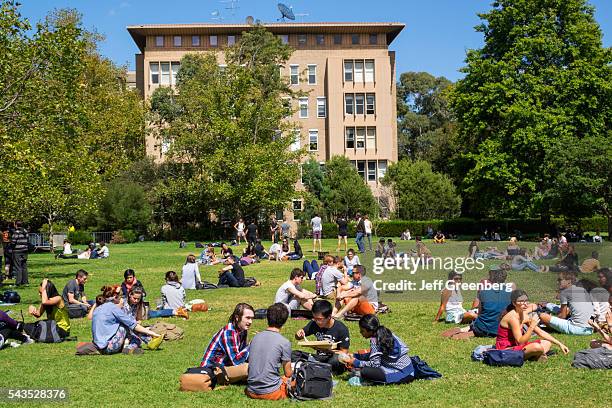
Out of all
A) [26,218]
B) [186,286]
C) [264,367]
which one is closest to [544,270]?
[186,286]

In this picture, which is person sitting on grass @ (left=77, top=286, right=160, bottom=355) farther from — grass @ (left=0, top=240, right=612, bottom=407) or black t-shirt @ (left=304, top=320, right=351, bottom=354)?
black t-shirt @ (left=304, top=320, right=351, bottom=354)

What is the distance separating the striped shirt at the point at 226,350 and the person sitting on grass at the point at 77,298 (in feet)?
24.1

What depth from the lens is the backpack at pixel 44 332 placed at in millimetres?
13359

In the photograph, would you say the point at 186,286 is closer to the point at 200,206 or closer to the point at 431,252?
the point at 431,252

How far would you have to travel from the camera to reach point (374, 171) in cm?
7006

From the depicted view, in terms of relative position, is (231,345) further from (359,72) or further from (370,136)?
(359,72)

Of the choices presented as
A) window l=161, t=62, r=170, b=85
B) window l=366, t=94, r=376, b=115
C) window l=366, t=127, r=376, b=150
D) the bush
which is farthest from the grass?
window l=161, t=62, r=170, b=85

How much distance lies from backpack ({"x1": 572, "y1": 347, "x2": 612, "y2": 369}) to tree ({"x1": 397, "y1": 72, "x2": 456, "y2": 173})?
6630 centimetres

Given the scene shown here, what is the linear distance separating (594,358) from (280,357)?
463cm

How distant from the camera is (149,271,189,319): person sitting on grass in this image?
16.4 m

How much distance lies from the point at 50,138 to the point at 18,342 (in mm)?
14480

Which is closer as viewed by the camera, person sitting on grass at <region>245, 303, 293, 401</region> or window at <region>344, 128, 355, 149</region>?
person sitting on grass at <region>245, 303, 293, 401</region>

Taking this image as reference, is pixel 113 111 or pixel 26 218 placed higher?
pixel 113 111

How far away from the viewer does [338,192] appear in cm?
6119
